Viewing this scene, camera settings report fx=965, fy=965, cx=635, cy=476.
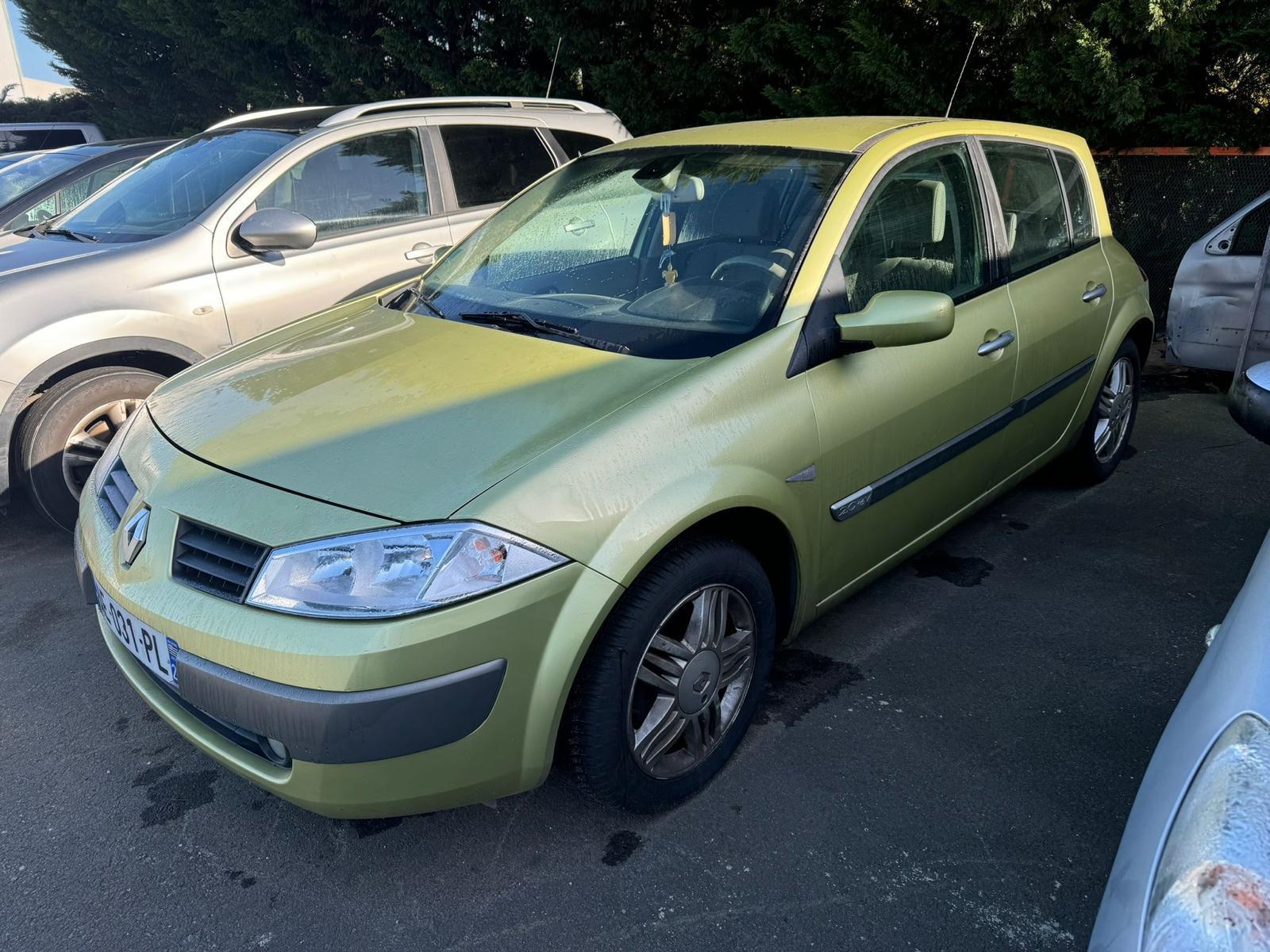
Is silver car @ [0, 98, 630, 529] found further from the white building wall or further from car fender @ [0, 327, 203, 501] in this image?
the white building wall

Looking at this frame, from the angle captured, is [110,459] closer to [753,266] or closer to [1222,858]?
[753,266]

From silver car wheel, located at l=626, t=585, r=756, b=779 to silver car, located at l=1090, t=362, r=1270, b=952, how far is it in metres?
1.07

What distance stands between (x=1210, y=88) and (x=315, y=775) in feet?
22.0

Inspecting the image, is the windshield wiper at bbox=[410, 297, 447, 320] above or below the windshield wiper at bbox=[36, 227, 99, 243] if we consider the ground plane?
above

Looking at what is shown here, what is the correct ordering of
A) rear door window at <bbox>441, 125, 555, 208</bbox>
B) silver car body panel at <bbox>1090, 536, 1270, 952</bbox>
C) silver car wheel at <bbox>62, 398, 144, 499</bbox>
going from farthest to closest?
1. rear door window at <bbox>441, 125, 555, 208</bbox>
2. silver car wheel at <bbox>62, 398, 144, 499</bbox>
3. silver car body panel at <bbox>1090, 536, 1270, 952</bbox>

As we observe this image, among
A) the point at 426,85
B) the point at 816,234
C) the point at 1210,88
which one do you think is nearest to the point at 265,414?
the point at 816,234

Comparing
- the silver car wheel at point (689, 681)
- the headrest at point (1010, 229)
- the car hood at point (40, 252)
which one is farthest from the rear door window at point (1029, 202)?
the car hood at point (40, 252)

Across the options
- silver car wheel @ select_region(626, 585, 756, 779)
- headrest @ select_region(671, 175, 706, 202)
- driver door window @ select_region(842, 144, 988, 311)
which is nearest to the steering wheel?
driver door window @ select_region(842, 144, 988, 311)

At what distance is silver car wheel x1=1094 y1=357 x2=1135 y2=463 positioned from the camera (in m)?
4.17

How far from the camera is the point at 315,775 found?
194 cm

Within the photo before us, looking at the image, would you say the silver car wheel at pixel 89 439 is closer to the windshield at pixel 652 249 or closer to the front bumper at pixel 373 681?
the windshield at pixel 652 249

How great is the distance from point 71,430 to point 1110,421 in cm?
444

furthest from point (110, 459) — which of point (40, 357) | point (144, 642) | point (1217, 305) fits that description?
point (1217, 305)

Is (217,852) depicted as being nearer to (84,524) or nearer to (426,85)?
(84,524)
